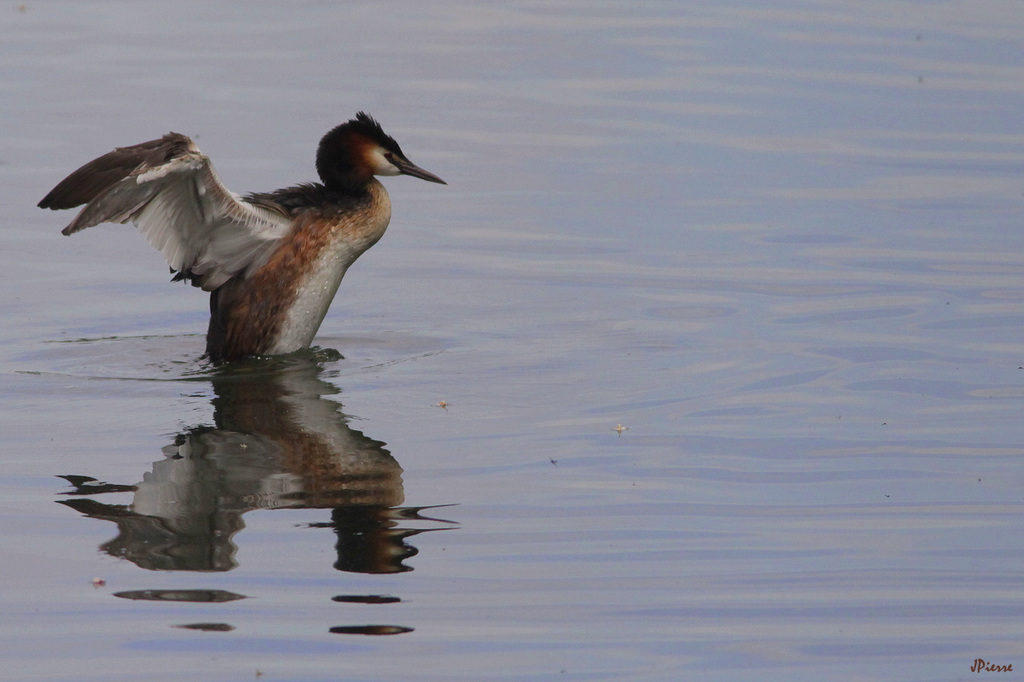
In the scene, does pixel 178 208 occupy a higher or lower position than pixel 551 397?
higher

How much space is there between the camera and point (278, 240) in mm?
9039

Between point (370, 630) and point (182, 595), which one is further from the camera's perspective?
point (182, 595)

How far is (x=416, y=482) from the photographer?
21.6 ft

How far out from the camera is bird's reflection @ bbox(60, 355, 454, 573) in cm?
582

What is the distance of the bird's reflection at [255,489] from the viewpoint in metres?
5.82

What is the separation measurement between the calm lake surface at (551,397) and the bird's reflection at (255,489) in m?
0.03

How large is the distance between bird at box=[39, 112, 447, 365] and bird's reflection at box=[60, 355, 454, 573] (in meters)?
1.08

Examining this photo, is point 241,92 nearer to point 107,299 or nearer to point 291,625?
point 107,299

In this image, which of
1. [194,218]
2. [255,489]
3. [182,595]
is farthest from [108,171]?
[182,595]

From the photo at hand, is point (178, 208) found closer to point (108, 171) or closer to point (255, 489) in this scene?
point (108, 171)

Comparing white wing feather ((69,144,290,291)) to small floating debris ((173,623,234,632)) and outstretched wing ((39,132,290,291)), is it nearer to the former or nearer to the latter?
outstretched wing ((39,132,290,291))

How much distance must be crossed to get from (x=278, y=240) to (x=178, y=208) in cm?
→ 66

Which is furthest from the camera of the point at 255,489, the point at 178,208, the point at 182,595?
the point at 178,208

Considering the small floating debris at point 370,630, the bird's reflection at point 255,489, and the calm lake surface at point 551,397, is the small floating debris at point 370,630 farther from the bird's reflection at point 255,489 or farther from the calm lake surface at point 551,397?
the bird's reflection at point 255,489
